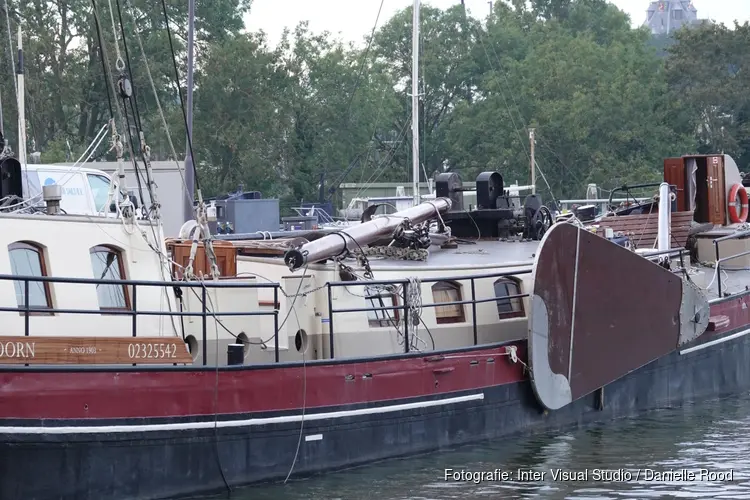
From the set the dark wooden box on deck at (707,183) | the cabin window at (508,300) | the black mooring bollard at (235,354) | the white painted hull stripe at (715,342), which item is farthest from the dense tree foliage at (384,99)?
the black mooring bollard at (235,354)

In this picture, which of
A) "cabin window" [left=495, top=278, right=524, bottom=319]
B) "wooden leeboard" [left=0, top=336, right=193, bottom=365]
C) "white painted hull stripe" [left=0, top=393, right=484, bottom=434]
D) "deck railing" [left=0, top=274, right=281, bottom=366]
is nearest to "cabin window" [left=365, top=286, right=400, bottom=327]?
"white painted hull stripe" [left=0, top=393, right=484, bottom=434]

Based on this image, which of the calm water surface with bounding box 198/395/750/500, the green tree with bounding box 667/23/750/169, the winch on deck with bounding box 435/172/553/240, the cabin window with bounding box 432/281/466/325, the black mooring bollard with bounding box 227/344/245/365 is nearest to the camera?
the black mooring bollard with bounding box 227/344/245/365

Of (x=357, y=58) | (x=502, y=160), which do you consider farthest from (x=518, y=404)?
(x=357, y=58)

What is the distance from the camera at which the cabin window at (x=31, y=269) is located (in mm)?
12336

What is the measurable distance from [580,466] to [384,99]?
44.5 m

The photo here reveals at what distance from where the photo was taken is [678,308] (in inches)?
694

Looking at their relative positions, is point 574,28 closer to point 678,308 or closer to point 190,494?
point 678,308

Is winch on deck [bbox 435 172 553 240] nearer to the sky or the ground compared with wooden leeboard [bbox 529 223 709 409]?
nearer to the sky

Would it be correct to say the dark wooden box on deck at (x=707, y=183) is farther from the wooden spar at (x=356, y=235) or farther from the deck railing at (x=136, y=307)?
the deck railing at (x=136, y=307)

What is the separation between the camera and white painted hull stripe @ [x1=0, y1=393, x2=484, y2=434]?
37.8 ft

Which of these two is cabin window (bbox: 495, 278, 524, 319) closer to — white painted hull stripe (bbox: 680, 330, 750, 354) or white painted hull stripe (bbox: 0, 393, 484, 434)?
white painted hull stripe (bbox: 0, 393, 484, 434)

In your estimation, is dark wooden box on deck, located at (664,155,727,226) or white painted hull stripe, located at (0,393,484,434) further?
dark wooden box on deck, located at (664,155,727,226)

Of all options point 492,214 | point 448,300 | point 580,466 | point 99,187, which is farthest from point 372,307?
point 99,187

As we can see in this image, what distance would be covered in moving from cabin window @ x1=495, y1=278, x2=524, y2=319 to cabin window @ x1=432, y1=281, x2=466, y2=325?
0.62m
